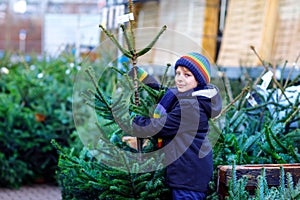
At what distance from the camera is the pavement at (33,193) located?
21.1 ft

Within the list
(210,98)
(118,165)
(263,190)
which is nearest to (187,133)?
(210,98)

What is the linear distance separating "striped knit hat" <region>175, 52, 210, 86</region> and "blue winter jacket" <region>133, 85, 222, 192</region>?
8 cm

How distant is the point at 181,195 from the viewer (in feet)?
11.4

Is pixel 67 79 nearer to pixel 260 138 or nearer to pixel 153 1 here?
pixel 260 138

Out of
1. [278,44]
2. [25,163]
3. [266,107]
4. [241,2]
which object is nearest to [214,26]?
[241,2]

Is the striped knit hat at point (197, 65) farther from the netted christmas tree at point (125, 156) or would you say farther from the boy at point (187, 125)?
the netted christmas tree at point (125, 156)

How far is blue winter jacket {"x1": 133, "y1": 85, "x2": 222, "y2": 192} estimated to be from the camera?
3.45m

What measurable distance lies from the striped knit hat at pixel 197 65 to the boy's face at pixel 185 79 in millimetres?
30

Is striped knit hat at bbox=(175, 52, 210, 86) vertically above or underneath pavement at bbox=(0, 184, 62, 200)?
above

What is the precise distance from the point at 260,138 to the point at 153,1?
423 inches

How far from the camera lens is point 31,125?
6.84 metres

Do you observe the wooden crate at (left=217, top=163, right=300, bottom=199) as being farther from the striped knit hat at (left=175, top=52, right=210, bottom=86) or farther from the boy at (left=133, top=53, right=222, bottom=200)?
the striped knit hat at (left=175, top=52, right=210, bottom=86)

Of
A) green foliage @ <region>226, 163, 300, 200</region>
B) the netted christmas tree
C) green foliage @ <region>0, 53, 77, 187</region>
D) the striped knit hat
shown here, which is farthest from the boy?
green foliage @ <region>0, 53, 77, 187</region>

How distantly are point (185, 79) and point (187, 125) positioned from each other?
31 centimetres
